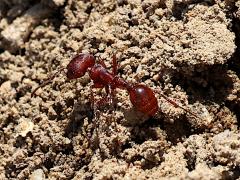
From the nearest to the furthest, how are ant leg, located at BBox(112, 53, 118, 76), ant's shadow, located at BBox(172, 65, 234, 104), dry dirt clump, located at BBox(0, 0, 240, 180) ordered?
dry dirt clump, located at BBox(0, 0, 240, 180), ant's shadow, located at BBox(172, 65, 234, 104), ant leg, located at BBox(112, 53, 118, 76)

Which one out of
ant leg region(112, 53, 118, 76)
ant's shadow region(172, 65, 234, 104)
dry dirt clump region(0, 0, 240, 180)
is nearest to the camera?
dry dirt clump region(0, 0, 240, 180)

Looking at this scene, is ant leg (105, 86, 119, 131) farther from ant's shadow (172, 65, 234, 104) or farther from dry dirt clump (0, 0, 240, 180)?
ant's shadow (172, 65, 234, 104)

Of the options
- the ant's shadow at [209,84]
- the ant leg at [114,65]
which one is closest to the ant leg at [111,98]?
the ant leg at [114,65]

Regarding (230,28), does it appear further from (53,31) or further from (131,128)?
(53,31)

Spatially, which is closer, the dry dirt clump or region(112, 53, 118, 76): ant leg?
the dry dirt clump

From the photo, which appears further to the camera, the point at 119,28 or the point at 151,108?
the point at 119,28

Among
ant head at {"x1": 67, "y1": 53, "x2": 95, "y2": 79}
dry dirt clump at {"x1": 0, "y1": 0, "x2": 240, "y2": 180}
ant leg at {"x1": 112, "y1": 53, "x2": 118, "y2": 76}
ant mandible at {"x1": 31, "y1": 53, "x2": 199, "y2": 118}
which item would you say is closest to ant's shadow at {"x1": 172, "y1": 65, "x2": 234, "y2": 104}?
dry dirt clump at {"x1": 0, "y1": 0, "x2": 240, "y2": 180}

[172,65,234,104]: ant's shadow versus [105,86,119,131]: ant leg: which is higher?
[172,65,234,104]: ant's shadow

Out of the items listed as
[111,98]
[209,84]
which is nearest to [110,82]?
[111,98]

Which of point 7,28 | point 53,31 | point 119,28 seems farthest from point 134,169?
point 7,28
